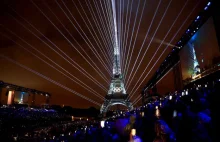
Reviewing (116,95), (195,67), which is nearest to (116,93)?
(116,95)

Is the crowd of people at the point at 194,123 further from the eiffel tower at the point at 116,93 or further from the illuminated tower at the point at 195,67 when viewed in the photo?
the eiffel tower at the point at 116,93

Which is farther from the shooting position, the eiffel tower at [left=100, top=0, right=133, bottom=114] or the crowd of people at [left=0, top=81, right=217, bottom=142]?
the eiffel tower at [left=100, top=0, right=133, bottom=114]

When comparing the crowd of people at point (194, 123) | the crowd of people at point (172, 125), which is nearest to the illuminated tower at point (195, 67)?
the crowd of people at point (172, 125)

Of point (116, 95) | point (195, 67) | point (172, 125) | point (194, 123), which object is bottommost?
point (172, 125)

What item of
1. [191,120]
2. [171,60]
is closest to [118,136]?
[191,120]

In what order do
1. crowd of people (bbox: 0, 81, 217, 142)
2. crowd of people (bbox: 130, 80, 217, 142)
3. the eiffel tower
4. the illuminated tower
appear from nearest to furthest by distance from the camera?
crowd of people (bbox: 130, 80, 217, 142) < crowd of people (bbox: 0, 81, 217, 142) < the illuminated tower < the eiffel tower

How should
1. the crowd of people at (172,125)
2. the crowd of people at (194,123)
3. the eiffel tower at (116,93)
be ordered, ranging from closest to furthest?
the crowd of people at (194,123), the crowd of people at (172,125), the eiffel tower at (116,93)

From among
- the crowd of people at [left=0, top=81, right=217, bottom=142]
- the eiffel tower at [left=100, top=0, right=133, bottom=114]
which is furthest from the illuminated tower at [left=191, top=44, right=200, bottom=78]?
the eiffel tower at [left=100, top=0, right=133, bottom=114]

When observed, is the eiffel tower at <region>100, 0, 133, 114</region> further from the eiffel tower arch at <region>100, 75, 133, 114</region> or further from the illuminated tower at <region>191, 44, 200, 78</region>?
the illuminated tower at <region>191, 44, 200, 78</region>

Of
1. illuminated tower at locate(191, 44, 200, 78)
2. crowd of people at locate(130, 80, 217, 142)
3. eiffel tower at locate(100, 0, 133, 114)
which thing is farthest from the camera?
eiffel tower at locate(100, 0, 133, 114)

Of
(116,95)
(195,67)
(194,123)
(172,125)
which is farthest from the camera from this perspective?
(116,95)

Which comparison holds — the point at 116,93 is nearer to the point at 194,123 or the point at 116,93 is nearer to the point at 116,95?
the point at 116,95

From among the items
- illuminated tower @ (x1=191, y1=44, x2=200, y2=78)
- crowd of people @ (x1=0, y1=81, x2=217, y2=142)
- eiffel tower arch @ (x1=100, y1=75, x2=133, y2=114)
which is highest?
eiffel tower arch @ (x1=100, y1=75, x2=133, y2=114)

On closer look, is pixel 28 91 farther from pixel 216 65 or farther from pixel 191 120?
pixel 191 120
